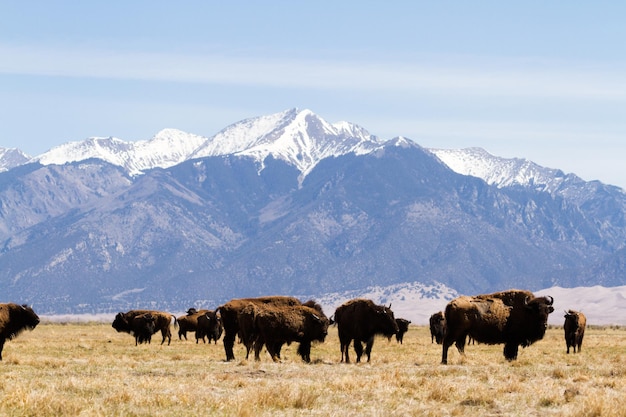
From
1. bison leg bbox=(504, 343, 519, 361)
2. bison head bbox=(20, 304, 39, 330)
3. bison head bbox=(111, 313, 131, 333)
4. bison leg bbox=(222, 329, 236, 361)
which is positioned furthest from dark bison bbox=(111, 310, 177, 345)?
bison leg bbox=(504, 343, 519, 361)

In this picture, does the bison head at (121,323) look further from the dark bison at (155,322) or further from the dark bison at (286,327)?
the dark bison at (286,327)

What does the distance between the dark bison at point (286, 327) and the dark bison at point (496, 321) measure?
5059mm

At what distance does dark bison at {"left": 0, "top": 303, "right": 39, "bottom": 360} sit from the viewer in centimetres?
3684

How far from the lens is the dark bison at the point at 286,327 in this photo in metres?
38.5

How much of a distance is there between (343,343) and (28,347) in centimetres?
1737

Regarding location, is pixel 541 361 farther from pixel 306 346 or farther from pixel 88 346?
pixel 88 346

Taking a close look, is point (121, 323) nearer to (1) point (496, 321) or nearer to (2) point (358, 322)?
(2) point (358, 322)

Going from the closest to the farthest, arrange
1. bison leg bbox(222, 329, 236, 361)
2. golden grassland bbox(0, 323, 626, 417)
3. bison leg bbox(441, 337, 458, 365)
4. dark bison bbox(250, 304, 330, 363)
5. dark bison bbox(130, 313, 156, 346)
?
golden grassland bbox(0, 323, 626, 417) → bison leg bbox(441, 337, 458, 365) → dark bison bbox(250, 304, 330, 363) → bison leg bbox(222, 329, 236, 361) → dark bison bbox(130, 313, 156, 346)

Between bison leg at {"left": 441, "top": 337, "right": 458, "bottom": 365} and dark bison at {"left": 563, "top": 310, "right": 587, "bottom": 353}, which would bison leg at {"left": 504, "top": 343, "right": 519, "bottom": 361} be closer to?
bison leg at {"left": 441, "top": 337, "right": 458, "bottom": 365}

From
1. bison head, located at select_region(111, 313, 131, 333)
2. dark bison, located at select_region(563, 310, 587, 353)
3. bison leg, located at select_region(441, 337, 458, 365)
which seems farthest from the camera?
bison head, located at select_region(111, 313, 131, 333)

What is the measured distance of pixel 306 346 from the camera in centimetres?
3878

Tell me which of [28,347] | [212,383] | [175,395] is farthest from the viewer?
[28,347]

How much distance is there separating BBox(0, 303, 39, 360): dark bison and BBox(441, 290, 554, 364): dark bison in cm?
1491

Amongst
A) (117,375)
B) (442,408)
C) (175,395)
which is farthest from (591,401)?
(117,375)
